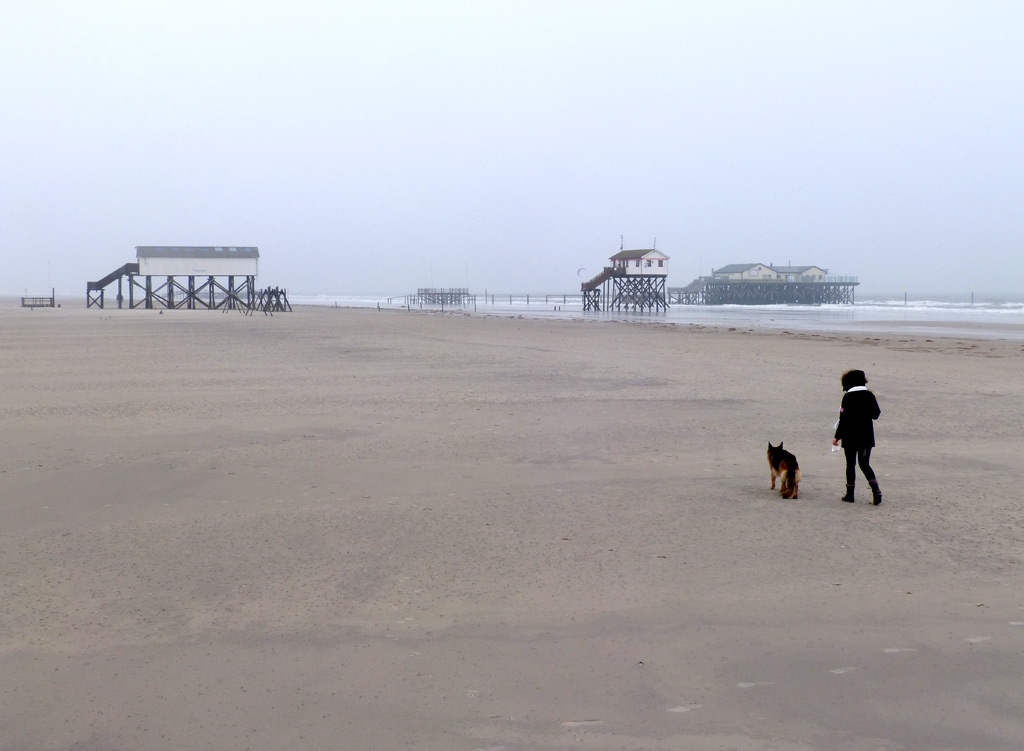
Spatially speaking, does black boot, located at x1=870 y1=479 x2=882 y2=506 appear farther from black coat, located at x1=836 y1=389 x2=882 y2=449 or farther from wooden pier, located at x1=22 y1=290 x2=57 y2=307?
wooden pier, located at x1=22 y1=290 x2=57 y2=307

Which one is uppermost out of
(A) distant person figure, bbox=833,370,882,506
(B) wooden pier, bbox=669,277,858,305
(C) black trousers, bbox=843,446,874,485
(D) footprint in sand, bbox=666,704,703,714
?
(B) wooden pier, bbox=669,277,858,305

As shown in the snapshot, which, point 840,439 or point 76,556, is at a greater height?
point 840,439

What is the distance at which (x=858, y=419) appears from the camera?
6641 millimetres

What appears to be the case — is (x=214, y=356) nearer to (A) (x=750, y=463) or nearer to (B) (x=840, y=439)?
(A) (x=750, y=463)

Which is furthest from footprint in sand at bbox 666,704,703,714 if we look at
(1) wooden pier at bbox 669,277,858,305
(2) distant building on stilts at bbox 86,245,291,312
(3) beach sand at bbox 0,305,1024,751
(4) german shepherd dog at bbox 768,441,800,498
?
(1) wooden pier at bbox 669,277,858,305

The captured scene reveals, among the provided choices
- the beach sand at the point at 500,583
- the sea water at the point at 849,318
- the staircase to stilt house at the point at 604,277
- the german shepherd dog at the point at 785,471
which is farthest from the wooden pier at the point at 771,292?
the german shepherd dog at the point at 785,471

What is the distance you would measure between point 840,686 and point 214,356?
18083mm

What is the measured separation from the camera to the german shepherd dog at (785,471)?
6.77 m

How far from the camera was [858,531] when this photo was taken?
6.00 metres

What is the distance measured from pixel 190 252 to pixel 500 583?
6609 cm

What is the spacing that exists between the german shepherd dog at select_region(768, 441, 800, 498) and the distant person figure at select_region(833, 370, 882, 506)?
0.37m

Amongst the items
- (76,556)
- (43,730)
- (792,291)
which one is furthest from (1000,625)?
(792,291)

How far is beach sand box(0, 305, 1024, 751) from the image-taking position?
351cm

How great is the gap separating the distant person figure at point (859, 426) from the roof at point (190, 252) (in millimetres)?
64044
